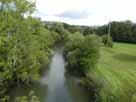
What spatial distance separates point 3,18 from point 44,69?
20.4 meters

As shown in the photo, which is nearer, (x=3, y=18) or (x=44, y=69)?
(x=3, y=18)

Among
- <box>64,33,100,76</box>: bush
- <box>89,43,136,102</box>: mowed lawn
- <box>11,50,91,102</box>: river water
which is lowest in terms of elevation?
<box>11,50,91,102</box>: river water

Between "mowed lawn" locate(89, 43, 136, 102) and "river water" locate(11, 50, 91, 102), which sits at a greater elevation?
"mowed lawn" locate(89, 43, 136, 102)

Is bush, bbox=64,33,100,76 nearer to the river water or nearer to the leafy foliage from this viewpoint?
the river water

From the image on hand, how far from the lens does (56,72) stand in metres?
29.8

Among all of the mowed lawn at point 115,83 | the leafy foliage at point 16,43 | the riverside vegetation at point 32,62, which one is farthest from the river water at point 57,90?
the mowed lawn at point 115,83

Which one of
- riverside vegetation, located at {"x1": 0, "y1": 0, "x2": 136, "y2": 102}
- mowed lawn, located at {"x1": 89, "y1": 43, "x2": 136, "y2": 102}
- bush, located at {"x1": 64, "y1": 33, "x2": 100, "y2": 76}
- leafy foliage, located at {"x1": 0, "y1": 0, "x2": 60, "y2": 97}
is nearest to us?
leafy foliage, located at {"x1": 0, "y1": 0, "x2": 60, "y2": 97}

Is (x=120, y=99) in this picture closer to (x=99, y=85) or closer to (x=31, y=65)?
(x=99, y=85)

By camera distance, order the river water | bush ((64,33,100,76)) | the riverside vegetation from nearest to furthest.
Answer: the riverside vegetation < the river water < bush ((64,33,100,76))

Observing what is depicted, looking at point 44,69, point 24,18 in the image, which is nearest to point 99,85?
point 24,18

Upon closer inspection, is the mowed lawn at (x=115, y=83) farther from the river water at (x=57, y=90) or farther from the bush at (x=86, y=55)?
the river water at (x=57, y=90)

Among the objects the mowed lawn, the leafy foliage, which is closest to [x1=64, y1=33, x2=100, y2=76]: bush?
the mowed lawn

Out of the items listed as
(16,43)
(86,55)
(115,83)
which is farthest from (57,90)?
(16,43)

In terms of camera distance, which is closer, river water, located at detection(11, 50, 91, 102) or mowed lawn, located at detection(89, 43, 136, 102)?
mowed lawn, located at detection(89, 43, 136, 102)
